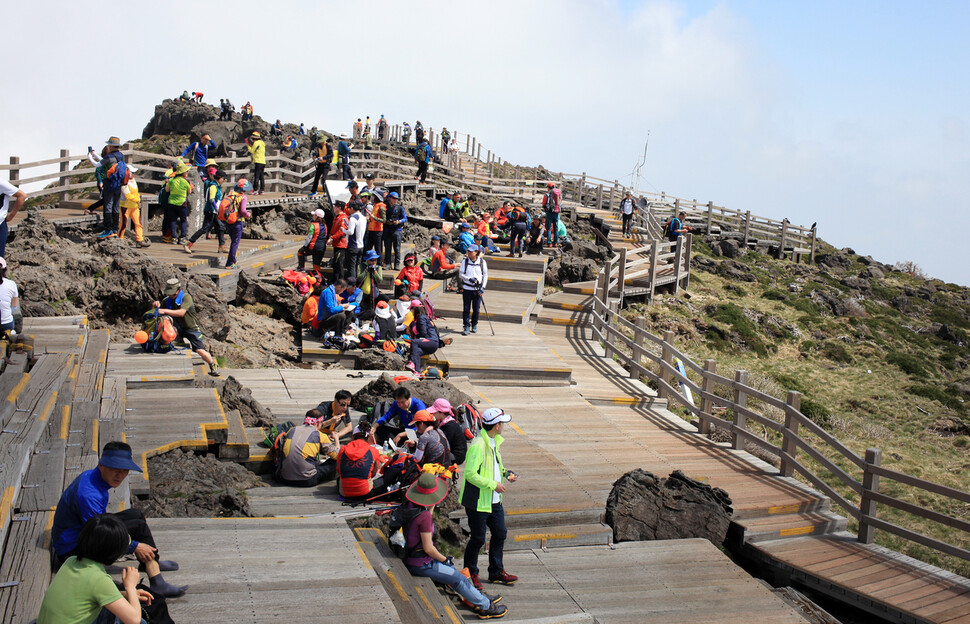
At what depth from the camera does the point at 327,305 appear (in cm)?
1489

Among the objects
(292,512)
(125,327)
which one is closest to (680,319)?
(125,327)

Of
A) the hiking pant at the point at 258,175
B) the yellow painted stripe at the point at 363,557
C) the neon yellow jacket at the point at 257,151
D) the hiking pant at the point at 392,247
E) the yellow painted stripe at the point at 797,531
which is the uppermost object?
the neon yellow jacket at the point at 257,151

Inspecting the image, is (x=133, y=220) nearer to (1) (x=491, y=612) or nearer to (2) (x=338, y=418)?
(2) (x=338, y=418)

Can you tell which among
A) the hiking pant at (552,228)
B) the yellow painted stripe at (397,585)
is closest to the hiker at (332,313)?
the yellow painted stripe at (397,585)

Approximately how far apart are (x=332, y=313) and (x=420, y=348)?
2003 millimetres

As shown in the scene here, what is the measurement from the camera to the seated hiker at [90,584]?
4.19 meters

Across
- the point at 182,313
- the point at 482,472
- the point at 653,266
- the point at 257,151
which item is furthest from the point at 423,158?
the point at 482,472

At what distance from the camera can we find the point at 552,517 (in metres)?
8.52

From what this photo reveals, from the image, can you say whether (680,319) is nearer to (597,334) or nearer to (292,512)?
(597,334)

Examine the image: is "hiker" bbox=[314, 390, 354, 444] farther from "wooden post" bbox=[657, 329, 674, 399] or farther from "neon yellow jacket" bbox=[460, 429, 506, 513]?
"wooden post" bbox=[657, 329, 674, 399]

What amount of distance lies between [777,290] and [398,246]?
61.0ft

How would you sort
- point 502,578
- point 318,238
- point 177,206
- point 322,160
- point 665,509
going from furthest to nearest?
point 322,160 < point 177,206 < point 318,238 < point 665,509 < point 502,578

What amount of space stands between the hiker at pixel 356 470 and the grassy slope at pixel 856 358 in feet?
24.7

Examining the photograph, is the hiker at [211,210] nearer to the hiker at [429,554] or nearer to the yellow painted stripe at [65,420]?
the yellow painted stripe at [65,420]
